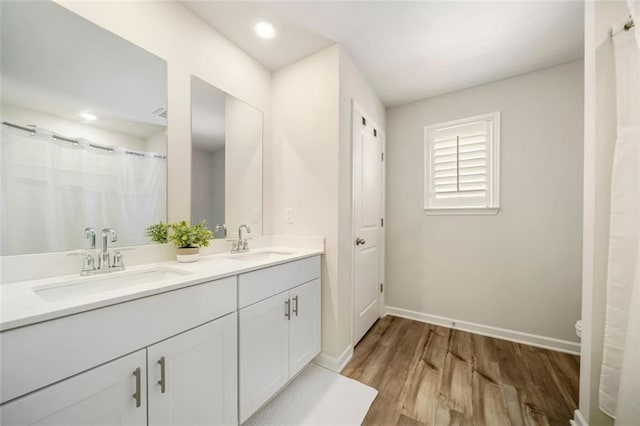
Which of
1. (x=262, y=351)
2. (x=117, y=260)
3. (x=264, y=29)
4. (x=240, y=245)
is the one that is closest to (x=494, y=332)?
(x=262, y=351)

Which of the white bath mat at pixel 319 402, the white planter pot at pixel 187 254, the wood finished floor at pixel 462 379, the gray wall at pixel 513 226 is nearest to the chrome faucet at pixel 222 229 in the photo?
the white planter pot at pixel 187 254

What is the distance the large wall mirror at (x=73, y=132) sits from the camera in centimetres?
96

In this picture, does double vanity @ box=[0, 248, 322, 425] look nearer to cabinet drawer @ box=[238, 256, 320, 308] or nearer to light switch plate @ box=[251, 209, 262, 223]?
cabinet drawer @ box=[238, 256, 320, 308]

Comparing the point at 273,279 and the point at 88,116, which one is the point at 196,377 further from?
the point at 88,116

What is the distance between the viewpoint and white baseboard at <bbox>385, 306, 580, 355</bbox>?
1.99 meters

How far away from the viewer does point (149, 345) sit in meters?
0.85

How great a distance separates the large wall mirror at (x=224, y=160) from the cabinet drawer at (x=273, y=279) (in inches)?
23.6

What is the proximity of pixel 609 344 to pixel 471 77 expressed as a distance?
224 centimetres

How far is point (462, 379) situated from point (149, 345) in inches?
77.8

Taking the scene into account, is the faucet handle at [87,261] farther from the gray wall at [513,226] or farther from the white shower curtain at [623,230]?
the gray wall at [513,226]

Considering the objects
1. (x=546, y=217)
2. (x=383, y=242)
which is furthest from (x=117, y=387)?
(x=546, y=217)

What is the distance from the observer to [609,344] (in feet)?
3.50

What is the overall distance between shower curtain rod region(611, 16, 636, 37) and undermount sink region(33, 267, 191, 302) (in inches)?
92.0

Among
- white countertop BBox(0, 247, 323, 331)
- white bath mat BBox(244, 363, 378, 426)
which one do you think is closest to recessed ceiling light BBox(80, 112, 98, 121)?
white countertop BBox(0, 247, 323, 331)
